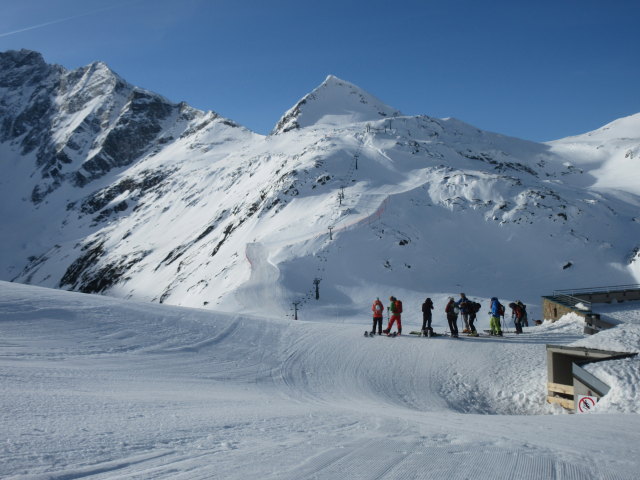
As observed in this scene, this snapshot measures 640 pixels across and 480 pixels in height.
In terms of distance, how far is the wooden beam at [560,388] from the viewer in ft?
40.9

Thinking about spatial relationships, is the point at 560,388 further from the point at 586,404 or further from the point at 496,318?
the point at 496,318

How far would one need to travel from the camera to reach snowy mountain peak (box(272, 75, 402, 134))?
96.1m

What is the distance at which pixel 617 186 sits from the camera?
64000mm

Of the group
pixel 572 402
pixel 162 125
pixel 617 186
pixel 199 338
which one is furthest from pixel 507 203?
pixel 162 125

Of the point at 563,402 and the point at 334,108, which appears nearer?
the point at 563,402

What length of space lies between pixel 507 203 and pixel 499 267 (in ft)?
34.3

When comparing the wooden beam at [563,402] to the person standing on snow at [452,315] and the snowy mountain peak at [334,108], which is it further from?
the snowy mountain peak at [334,108]

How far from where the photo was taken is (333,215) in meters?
43.9

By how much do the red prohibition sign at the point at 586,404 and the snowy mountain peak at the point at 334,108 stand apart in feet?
275

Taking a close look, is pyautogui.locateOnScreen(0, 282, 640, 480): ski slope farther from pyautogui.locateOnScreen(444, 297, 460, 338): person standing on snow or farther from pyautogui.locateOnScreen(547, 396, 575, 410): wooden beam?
pyautogui.locateOnScreen(444, 297, 460, 338): person standing on snow

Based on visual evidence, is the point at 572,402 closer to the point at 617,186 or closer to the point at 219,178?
the point at 617,186

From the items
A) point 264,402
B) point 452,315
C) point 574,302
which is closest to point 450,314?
point 452,315

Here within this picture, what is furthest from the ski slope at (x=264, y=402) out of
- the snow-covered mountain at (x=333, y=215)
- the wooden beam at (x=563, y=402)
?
the snow-covered mountain at (x=333, y=215)

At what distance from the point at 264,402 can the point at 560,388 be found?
27.1 ft
